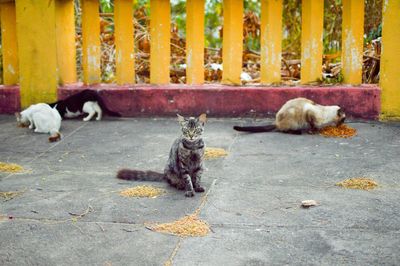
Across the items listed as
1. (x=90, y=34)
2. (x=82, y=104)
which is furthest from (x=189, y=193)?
(x=90, y=34)

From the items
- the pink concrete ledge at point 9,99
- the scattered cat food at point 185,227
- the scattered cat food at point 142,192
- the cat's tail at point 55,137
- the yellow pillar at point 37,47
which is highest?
the yellow pillar at point 37,47

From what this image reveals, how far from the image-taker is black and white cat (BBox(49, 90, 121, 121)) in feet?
22.1

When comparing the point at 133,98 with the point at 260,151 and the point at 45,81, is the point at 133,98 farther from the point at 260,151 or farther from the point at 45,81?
the point at 260,151

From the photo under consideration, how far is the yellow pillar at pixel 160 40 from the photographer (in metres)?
6.79

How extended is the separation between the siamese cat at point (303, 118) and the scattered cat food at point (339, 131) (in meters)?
0.05

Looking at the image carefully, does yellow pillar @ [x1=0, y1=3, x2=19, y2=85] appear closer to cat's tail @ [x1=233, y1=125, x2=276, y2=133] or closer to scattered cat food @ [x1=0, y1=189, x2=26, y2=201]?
cat's tail @ [x1=233, y1=125, x2=276, y2=133]

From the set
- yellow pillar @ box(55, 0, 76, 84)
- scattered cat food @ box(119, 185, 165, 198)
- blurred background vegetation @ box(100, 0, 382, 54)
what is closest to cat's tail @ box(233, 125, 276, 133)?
scattered cat food @ box(119, 185, 165, 198)

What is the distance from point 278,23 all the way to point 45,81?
2818 mm

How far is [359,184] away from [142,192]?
1592 mm

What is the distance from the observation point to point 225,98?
265 inches

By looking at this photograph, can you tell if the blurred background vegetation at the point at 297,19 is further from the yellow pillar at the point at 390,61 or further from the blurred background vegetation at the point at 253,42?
the yellow pillar at the point at 390,61

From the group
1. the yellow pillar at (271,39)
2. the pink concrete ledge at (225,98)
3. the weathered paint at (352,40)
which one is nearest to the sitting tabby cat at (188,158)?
the pink concrete ledge at (225,98)

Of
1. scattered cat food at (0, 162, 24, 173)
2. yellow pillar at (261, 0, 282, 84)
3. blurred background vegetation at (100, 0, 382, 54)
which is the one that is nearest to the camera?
scattered cat food at (0, 162, 24, 173)

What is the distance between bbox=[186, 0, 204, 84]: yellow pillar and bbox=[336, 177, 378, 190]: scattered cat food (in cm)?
288
